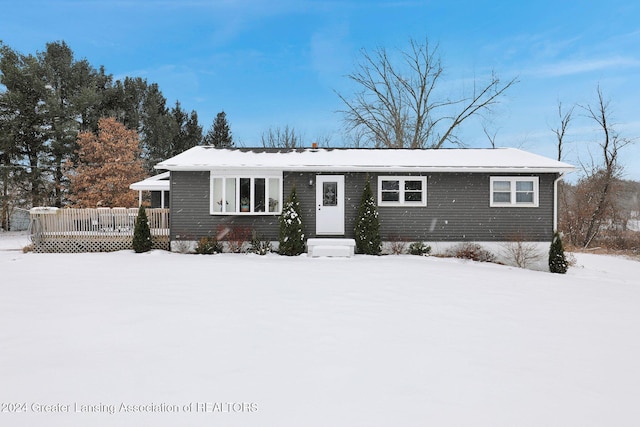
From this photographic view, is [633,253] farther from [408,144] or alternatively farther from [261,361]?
[261,361]

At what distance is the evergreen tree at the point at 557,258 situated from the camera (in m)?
11.3

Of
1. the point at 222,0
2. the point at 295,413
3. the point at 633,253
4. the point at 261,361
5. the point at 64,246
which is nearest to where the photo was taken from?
the point at 295,413

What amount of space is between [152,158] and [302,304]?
1073 inches

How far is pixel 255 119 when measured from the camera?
33.8 m

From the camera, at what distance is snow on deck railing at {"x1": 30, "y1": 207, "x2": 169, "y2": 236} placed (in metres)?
12.8

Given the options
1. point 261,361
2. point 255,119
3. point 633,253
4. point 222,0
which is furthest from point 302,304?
point 255,119

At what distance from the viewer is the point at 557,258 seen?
11383mm

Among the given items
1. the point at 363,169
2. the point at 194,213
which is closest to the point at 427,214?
the point at 363,169

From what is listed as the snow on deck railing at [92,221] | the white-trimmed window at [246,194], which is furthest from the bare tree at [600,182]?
the snow on deck railing at [92,221]

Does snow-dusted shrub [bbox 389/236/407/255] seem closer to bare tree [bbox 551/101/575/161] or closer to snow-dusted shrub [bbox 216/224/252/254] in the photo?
snow-dusted shrub [bbox 216/224/252/254]

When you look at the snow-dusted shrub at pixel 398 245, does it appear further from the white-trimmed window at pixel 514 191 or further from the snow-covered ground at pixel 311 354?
the snow-covered ground at pixel 311 354

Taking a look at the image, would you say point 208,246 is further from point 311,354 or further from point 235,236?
point 311,354

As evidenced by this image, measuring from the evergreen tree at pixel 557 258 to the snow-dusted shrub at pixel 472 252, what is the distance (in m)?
1.73

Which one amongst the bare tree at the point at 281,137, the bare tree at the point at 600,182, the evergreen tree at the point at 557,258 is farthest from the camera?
the bare tree at the point at 281,137
